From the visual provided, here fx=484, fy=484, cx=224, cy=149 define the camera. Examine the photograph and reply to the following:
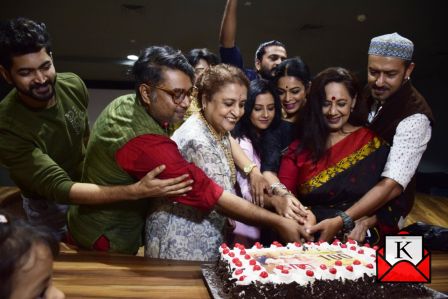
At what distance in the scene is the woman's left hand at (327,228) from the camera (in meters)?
2.20

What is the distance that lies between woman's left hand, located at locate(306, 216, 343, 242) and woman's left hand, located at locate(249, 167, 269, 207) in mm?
287

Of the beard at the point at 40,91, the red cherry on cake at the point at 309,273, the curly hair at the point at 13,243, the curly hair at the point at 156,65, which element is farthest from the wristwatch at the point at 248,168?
the curly hair at the point at 13,243

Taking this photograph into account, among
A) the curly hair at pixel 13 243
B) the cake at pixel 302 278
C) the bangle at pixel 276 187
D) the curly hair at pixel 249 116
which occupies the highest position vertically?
the curly hair at pixel 249 116

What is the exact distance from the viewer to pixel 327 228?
2197 millimetres

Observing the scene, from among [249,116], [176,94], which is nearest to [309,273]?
[176,94]

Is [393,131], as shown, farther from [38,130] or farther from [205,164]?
[38,130]

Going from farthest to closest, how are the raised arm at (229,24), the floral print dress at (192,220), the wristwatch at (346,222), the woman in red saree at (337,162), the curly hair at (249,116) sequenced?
the raised arm at (229,24) < the curly hair at (249,116) < the woman in red saree at (337,162) < the wristwatch at (346,222) < the floral print dress at (192,220)

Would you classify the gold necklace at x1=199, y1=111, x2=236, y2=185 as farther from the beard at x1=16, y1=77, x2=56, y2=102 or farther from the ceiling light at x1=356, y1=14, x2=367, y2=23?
the ceiling light at x1=356, y1=14, x2=367, y2=23

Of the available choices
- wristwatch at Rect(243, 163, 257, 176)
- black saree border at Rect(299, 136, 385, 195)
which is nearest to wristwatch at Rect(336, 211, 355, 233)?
black saree border at Rect(299, 136, 385, 195)

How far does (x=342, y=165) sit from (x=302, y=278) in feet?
2.85

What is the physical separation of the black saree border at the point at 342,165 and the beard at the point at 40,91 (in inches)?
52.3

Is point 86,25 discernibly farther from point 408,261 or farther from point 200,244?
point 408,261

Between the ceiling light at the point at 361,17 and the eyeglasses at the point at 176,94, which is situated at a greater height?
the ceiling light at the point at 361,17

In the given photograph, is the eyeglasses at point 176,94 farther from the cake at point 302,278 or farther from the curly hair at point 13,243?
the curly hair at point 13,243
